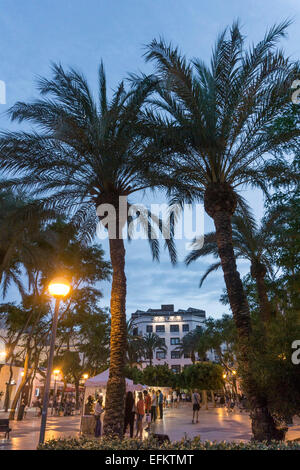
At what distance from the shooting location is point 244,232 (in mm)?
17328

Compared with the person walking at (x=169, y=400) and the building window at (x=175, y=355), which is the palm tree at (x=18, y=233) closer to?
the person walking at (x=169, y=400)

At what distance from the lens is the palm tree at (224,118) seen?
10.5 m

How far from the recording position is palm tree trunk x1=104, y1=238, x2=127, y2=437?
9.41 m

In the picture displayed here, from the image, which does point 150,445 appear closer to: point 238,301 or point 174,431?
point 238,301

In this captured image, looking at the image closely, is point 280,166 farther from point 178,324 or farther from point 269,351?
point 178,324

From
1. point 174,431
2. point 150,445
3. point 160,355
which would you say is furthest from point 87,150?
point 160,355

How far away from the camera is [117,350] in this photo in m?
10.4

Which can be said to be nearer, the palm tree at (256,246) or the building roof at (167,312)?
the palm tree at (256,246)

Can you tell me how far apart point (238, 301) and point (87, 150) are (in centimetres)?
647

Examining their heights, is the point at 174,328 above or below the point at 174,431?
above

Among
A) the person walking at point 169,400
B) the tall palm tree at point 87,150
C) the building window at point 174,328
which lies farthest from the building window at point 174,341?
the tall palm tree at point 87,150

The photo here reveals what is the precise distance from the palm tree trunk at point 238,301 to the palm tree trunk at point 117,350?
3.19m

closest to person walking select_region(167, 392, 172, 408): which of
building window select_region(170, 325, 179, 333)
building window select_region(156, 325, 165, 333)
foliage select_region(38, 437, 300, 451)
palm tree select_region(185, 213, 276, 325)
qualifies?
A: palm tree select_region(185, 213, 276, 325)
